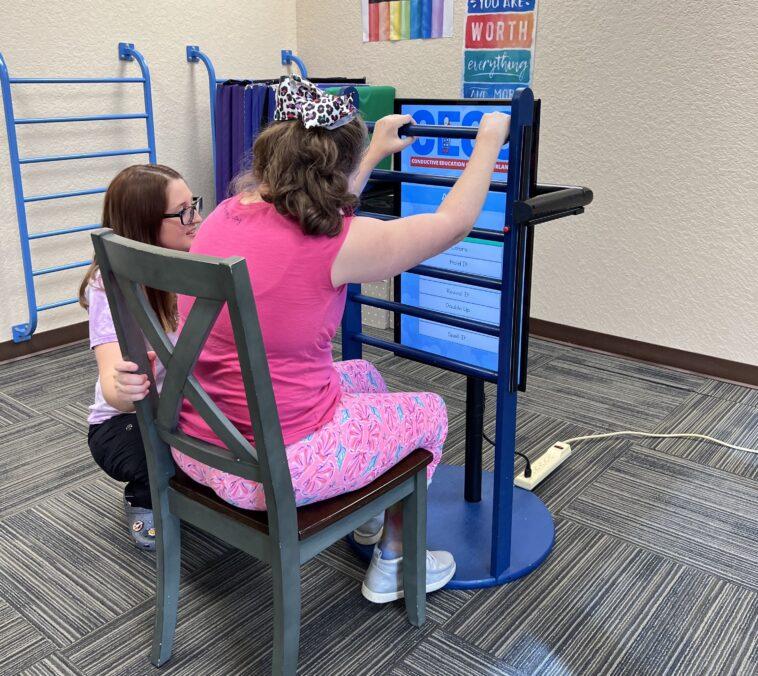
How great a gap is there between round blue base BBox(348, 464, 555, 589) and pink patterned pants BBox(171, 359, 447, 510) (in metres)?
0.38

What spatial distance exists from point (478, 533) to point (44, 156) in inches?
98.7

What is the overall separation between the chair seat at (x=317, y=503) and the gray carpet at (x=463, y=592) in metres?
0.40

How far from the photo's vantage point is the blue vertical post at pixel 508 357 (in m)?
1.41

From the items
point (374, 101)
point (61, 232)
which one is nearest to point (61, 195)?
point (61, 232)

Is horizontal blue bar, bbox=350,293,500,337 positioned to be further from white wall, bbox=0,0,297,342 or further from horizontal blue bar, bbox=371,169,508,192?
white wall, bbox=0,0,297,342

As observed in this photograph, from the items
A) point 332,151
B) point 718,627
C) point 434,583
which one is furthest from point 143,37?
point 718,627

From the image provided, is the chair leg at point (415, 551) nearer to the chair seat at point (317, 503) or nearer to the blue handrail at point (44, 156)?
the chair seat at point (317, 503)

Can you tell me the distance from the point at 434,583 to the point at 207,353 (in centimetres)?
80

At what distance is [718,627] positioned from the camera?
1.63 meters

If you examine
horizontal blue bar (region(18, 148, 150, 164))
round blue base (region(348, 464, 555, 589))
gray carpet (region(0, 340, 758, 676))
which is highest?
horizontal blue bar (region(18, 148, 150, 164))

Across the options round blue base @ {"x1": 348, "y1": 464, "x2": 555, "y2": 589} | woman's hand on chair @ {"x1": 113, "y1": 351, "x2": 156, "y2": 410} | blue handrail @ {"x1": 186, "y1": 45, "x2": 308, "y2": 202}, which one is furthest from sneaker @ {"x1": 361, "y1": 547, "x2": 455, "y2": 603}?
blue handrail @ {"x1": 186, "y1": 45, "x2": 308, "y2": 202}

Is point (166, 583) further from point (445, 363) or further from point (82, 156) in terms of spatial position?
point (82, 156)

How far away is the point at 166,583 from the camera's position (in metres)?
1.50

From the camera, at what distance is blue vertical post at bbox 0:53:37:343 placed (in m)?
2.92
